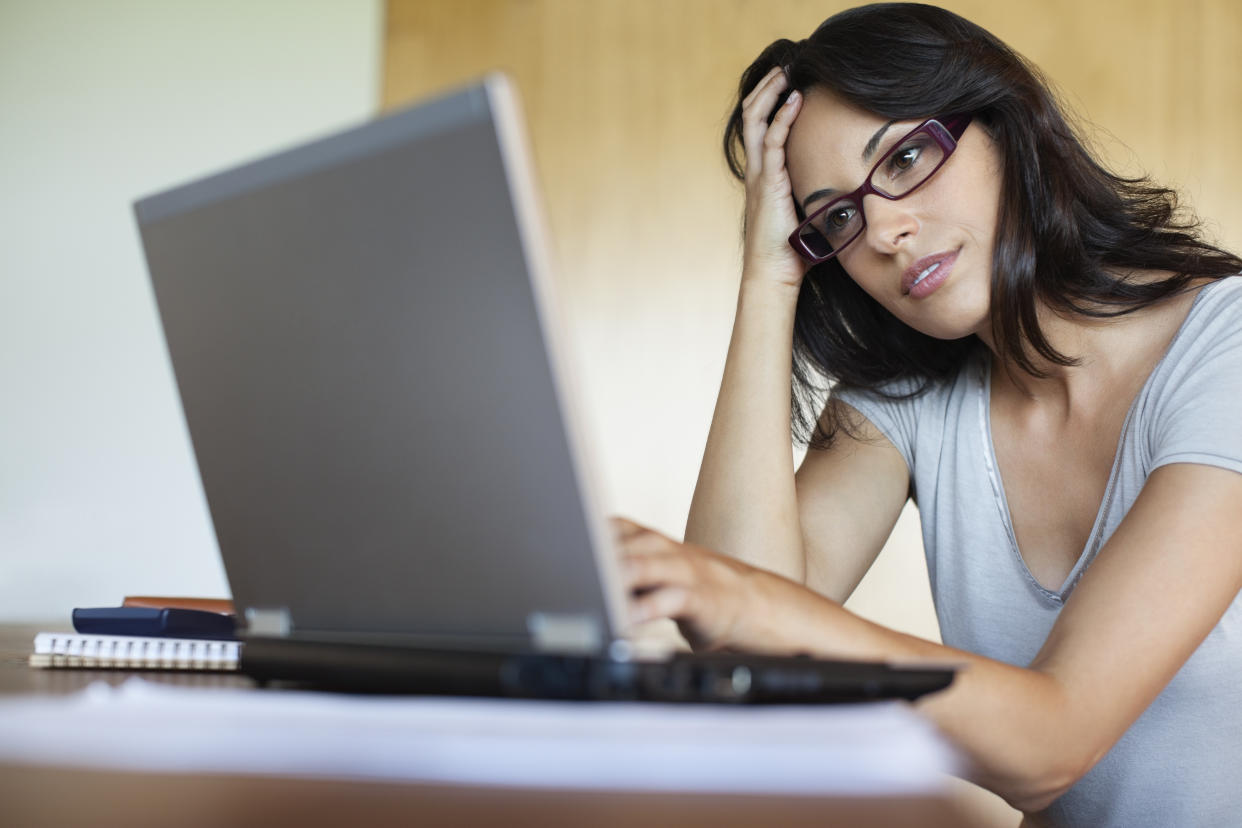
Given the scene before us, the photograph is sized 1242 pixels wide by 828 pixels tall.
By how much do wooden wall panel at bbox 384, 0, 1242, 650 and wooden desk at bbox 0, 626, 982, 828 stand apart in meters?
2.43

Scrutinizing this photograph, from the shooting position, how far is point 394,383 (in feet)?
1.71

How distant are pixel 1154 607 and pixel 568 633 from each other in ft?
1.64

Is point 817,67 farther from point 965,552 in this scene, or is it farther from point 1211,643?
point 1211,643

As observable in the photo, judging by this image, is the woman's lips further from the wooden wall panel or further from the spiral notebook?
the wooden wall panel

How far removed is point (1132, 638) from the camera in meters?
0.74

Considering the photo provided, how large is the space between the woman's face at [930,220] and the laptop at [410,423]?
0.76 m

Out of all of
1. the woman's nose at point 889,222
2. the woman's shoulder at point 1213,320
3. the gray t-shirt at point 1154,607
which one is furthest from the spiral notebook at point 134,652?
the woman's shoulder at point 1213,320

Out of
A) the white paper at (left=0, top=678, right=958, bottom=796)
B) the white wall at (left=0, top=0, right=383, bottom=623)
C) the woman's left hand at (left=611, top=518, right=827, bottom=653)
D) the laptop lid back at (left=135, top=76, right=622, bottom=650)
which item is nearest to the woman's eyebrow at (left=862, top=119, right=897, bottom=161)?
the woman's left hand at (left=611, top=518, right=827, bottom=653)

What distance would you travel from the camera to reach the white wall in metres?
2.93

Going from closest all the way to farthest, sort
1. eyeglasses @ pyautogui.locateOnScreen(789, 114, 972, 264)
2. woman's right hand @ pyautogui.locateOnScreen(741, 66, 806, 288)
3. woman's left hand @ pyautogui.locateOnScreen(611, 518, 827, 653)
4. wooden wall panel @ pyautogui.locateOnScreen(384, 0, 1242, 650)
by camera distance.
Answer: woman's left hand @ pyautogui.locateOnScreen(611, 518, 827, 653) < eyeglasses @ pyautogui.locateOnScreen(789, 114, 972, 264) < woman's right hand @ pyautogui.locateOnScreen(741, 66, 806, 288) < wooden wall panel @ pyautogui.locateOnScreen(384, 0, 1242, 650)

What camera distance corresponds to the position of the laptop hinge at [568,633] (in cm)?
48

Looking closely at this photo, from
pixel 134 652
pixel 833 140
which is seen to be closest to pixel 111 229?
pixel 833 140

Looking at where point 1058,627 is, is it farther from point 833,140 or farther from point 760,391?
point 833,140

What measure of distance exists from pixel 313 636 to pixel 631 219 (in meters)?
2.56
